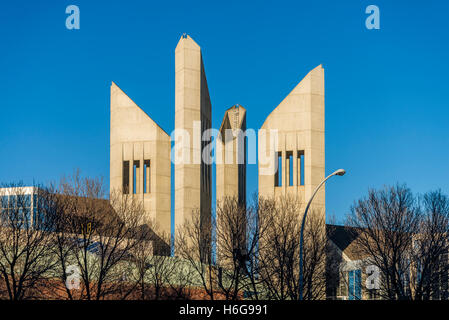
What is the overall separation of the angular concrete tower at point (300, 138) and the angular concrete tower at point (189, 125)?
6.65 meters

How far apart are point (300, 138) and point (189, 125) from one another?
10.2 metres

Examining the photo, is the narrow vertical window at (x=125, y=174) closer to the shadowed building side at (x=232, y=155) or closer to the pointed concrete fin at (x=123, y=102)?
the pointed concrete fin at (x=123, y=102)

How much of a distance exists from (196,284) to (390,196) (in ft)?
48.0

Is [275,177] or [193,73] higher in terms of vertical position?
[193,73]

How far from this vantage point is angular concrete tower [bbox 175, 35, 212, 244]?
49312mm

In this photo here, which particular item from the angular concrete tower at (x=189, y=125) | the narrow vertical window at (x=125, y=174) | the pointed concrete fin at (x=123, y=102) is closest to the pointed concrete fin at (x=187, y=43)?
the angular concrete tower at (x=189, y=125)

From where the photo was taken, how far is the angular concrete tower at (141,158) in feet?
185

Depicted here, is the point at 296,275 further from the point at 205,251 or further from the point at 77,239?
the point at 77,239

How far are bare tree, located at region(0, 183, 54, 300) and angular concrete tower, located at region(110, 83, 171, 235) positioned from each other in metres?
19.3

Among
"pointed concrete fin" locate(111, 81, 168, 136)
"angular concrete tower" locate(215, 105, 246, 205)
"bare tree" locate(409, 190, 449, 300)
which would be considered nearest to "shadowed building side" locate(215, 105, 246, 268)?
"angular concrete tower" locate(215, 105, 246, 205)

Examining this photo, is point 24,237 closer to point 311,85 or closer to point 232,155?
point 232,155

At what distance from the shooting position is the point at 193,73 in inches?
2013

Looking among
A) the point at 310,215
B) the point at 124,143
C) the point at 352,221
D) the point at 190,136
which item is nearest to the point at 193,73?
the point at 190,136

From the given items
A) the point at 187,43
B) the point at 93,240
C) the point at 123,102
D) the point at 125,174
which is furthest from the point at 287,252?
the point at 123,102
